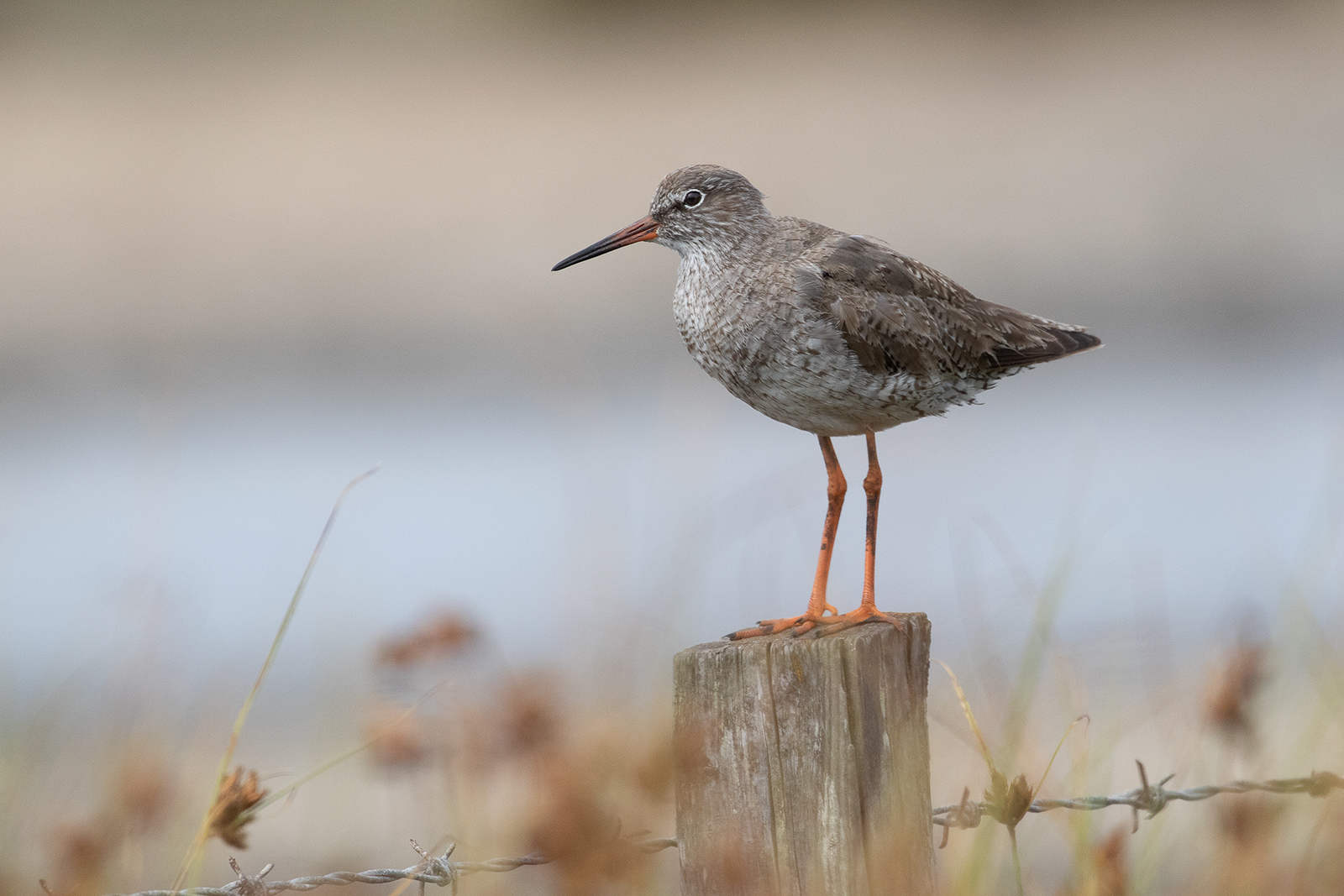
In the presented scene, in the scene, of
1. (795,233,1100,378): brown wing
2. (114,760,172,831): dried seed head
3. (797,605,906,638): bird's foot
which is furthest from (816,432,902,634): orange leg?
(114,760,172,831): dried seed head

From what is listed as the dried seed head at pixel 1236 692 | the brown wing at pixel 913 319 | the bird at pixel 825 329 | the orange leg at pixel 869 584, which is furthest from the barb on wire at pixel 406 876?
the brown wing at pixel 913 319

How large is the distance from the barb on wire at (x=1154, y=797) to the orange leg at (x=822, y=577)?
0.60 m

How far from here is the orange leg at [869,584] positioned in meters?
3.29

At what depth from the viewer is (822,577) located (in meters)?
3.78

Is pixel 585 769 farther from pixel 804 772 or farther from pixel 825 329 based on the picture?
pixel 825 329

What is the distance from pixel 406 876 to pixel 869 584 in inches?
60.4

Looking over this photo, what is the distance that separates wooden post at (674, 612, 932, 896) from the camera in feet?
9.18

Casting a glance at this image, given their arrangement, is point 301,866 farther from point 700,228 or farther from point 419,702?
point 700,228

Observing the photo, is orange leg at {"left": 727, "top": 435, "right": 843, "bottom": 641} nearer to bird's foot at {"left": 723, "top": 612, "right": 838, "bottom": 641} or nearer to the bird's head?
bird's foot at {"left": 723, "top": 612, "right": 838, "bottom": 641}

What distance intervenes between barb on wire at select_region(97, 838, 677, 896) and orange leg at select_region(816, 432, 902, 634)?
2.47 feet

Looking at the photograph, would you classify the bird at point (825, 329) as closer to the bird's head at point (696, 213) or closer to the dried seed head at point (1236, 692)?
the bird's head at point (696, 213)

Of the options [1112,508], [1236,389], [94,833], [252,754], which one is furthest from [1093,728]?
[1236,389]

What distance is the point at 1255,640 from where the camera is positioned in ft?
11.2

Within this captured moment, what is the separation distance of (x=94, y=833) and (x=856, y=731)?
5.52 ft
